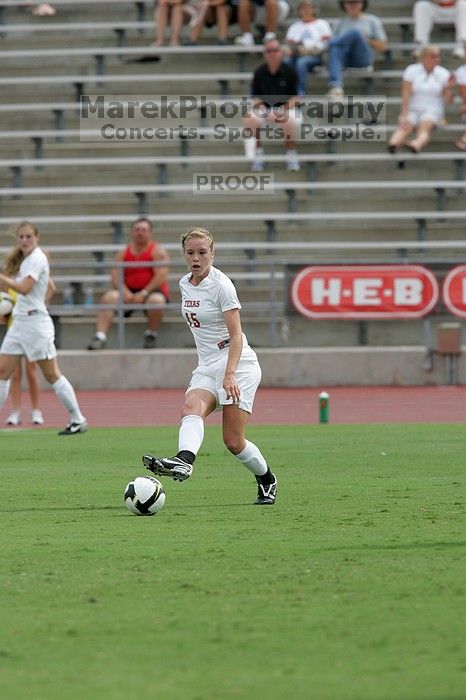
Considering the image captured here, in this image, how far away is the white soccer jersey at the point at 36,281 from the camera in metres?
14.8

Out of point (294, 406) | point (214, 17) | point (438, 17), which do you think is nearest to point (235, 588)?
point (294, 406)

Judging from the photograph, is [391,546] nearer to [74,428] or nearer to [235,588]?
[235,588]

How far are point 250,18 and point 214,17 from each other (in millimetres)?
735

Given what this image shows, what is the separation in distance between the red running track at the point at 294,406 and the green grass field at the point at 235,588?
557 centimetres

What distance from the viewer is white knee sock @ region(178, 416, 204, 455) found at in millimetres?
9438

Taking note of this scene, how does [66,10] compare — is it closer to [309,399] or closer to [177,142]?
[177,142]

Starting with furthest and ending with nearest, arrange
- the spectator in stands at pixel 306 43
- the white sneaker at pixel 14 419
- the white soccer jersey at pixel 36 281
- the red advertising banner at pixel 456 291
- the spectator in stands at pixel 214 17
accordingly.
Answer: the spectator in stands at pixel 214 17 < the spectator in stands at pixel 306 43 < the red advertising banner at pixel 456 291 < the white sneaker at pixel 14 419 < the white soccer jersey at pixel 36 281

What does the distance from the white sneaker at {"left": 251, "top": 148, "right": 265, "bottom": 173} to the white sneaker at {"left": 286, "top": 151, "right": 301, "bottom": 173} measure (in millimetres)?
461

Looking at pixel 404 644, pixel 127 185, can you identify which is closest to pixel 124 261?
pixel 127 185

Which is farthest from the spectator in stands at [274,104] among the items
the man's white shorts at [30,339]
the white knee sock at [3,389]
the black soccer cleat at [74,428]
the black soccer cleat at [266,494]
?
the black soccer cleat at [266,494]

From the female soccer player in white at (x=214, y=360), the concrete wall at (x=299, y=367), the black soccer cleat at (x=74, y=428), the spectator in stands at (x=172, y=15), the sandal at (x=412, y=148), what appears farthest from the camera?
the spectator in stands at (x=172, y=15)

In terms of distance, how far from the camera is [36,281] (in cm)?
1486

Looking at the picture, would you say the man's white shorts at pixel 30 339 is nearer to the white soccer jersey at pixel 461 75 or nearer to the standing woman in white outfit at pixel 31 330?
the standing woman in white outfit at pixel 31 330

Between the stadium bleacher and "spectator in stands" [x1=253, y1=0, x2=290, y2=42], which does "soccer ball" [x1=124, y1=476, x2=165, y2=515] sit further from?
"spectator in stands" [x1=253, y1=0, x2=290, y2=42]
